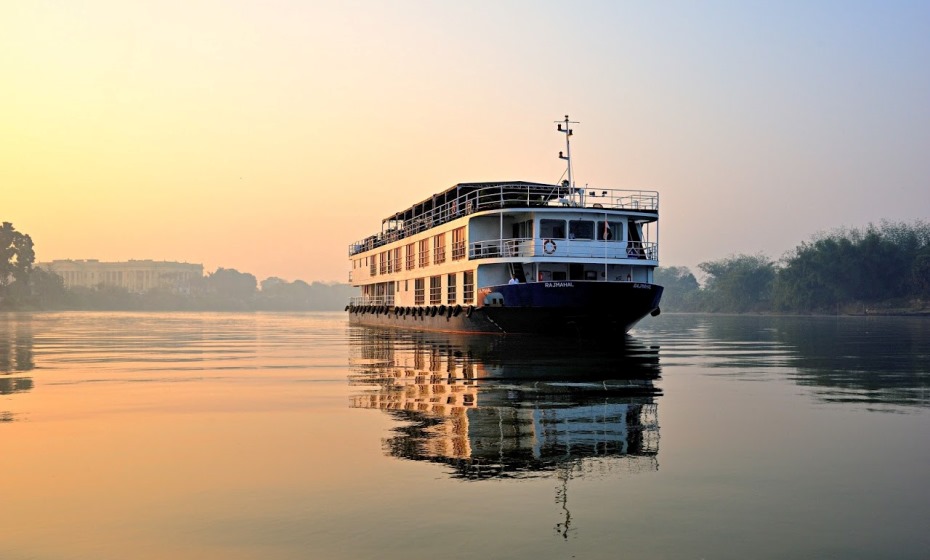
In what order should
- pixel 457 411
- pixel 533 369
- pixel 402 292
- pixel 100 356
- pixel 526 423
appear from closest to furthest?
pixel 526 423 < pixel 457 411 < pixel 533 369 < pixel 100 356 < pixel 402 292

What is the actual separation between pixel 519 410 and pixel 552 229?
25540mm

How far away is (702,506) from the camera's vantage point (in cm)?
685

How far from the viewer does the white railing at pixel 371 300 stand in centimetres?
6167

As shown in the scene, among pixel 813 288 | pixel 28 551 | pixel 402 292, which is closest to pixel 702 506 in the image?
pixel 28 551

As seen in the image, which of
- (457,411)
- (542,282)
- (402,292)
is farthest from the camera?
(402,292)

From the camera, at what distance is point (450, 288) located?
146ft

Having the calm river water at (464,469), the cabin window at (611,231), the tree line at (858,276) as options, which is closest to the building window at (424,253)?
the cabin window at (611,231)

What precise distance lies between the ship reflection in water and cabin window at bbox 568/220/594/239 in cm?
1329

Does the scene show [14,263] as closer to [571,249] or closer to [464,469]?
[571,249]

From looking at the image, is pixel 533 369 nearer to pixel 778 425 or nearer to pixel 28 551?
pixel 778 425

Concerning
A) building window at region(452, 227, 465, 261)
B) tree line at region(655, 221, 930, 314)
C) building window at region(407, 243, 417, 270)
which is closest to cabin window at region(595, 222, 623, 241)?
building window at region(452, 227, 465, 261)

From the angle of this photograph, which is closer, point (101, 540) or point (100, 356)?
point (101, 540)

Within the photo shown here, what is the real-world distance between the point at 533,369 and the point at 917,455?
445 inches

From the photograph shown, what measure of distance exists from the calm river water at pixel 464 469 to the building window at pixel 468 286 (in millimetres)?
23037
